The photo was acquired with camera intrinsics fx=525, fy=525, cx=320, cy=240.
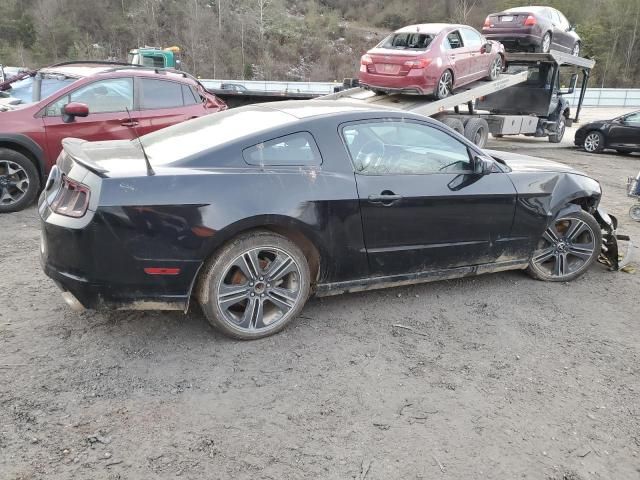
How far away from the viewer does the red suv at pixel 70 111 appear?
5969 mm

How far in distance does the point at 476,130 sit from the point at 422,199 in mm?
8580

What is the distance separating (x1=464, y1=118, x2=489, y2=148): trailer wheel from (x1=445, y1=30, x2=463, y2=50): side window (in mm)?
1832

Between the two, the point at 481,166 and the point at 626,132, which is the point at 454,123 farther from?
the point at 481,166

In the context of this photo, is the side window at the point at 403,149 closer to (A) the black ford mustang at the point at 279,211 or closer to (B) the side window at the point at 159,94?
(A) the black ford mustang at the point at 279,211

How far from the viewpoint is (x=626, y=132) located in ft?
45.0

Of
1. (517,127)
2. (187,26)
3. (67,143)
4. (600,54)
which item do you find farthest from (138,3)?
(67,143)

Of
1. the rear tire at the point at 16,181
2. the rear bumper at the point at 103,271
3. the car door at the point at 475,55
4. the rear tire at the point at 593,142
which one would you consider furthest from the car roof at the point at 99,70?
the rear tire at the point at 593,142

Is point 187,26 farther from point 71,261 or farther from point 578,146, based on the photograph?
point 71,261

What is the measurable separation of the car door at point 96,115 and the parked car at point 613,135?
1245cm

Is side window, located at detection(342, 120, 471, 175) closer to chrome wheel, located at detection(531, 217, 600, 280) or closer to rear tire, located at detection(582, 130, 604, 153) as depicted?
chrome wheel, located at detection(531, 217, 600, 280)

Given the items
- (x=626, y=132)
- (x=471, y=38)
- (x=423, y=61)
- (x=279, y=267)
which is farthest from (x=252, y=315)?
(x=626, y=132)

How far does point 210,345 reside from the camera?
133 inches

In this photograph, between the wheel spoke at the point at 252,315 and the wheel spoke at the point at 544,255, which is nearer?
the wheel spoke at the point at 252,315

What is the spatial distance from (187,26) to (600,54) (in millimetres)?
44665
